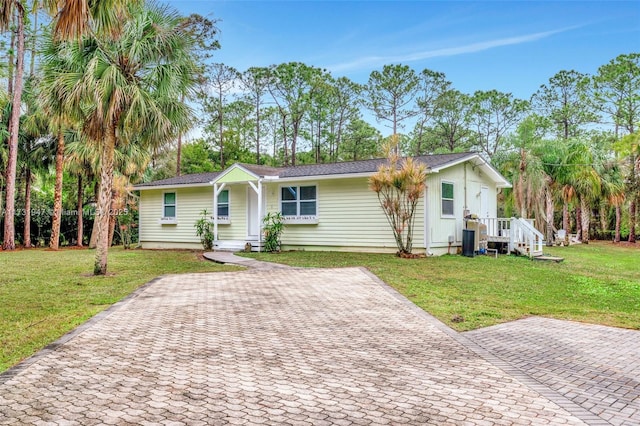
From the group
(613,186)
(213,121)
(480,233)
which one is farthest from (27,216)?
(613,186)

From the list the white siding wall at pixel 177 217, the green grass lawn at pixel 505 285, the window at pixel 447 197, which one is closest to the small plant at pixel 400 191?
the green grass lawn at pixel 505 285

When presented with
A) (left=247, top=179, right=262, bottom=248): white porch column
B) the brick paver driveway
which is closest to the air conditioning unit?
(left=247, top=179, right=262, bottom=248): white porch column

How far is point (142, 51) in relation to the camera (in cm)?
1045

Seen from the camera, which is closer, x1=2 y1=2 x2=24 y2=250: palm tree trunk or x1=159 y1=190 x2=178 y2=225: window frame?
x1=2 y1=2 x2=24 y2=250: palm tree trunk

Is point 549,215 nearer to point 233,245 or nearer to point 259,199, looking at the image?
point 259,199

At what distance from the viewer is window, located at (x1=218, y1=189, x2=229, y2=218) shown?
19.1m

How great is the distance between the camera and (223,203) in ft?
62.8

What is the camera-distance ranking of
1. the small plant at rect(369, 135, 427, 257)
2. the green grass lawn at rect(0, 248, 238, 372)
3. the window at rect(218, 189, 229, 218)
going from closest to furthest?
the green grass lawn at rect(0, 248, 238, 372) < the small plant at rect(369, 135, 427, 257) < the window at rect(218, 189, 229, 218)

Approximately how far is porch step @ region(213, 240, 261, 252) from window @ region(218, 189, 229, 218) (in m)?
1.20

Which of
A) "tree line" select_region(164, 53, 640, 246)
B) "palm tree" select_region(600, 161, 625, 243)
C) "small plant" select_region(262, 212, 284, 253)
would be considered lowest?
"small plant" select_region(262, 212, 284, 253)

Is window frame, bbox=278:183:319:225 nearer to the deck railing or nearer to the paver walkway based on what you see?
the deck railing

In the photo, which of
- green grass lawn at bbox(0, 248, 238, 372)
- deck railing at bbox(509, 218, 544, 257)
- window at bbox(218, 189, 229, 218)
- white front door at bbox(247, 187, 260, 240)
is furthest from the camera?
window at bbox(218, 189, 229, 218)

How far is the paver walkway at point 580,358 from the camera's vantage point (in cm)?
368

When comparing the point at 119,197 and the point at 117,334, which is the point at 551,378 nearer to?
the point at 117,334
